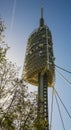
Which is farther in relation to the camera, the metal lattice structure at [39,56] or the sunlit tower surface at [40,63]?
the metal lattice structure at [39,56]

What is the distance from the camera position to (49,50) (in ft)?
288

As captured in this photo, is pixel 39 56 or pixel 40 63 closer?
pixel 40 63

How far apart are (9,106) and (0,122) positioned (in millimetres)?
1998

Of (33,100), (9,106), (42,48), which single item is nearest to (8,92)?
(9,106)

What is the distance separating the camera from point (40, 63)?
268ft

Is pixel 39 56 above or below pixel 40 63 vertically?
Answer: above

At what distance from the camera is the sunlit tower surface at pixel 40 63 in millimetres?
80000

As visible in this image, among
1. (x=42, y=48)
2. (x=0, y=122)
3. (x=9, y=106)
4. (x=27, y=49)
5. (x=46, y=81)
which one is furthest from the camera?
(x=27, y=49)

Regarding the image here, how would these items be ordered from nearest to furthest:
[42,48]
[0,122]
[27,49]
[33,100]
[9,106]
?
[0,122] → [9,106] → [33,100] → [42,48] → [27,49]

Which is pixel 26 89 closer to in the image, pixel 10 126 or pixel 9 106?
pixel 9 106

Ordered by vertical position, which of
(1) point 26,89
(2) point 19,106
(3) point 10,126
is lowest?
(3) point 10,126

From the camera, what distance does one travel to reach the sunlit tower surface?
80.0 m

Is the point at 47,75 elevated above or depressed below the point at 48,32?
below

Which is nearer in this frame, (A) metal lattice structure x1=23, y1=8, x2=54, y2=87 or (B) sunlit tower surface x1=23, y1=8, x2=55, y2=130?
(B) sunlit tower surface x1=23, y1=8, x2=55, y2=130
